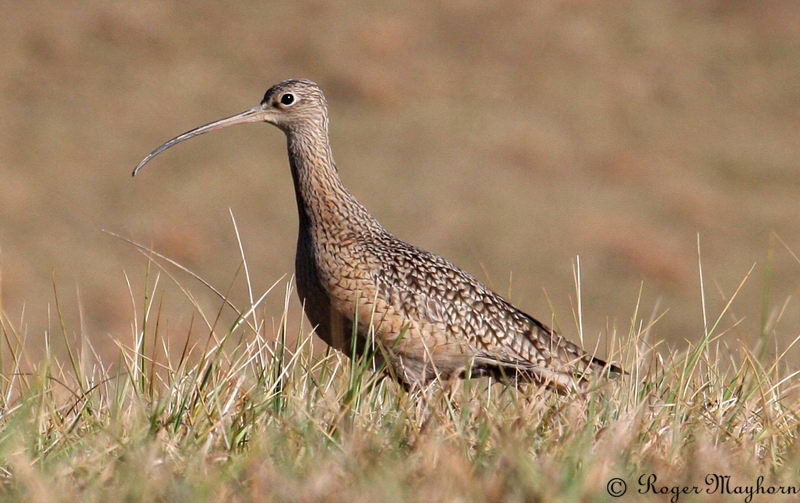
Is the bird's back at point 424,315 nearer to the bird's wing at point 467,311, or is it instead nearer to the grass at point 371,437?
the bird's wing at point 467,311

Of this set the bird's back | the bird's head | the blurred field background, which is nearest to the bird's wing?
the bird's back

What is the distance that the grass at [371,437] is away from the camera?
10.1 ft

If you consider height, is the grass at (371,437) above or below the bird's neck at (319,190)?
below

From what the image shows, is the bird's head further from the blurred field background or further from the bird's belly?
the blurred field background

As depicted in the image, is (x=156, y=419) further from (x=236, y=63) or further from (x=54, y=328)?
(x=236, y=63)

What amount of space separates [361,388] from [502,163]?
1350 centimetres

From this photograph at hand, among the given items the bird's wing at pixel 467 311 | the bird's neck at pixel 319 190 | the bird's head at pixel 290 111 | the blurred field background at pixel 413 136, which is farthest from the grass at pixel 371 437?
the blurred field background at pixel 413 136

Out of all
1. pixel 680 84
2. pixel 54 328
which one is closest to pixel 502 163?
pixel 680 84

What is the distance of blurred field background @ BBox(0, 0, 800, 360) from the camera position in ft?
47.6

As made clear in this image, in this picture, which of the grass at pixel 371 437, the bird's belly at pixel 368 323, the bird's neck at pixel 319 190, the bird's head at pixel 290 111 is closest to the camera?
the grass at pixel 371 437

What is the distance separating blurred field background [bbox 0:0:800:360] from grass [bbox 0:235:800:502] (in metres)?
7.34

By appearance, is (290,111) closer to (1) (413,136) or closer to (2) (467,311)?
(2) (467,311)

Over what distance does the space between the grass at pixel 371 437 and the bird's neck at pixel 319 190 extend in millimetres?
837

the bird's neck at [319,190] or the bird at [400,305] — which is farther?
the bird's neck at [319,190]
